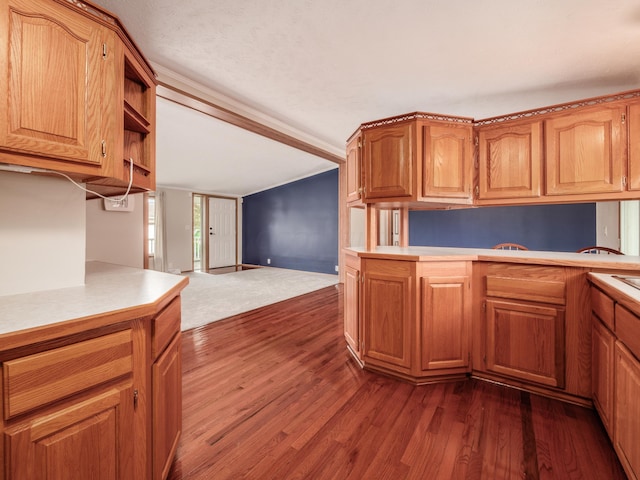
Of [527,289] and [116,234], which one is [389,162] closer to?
[527,289]

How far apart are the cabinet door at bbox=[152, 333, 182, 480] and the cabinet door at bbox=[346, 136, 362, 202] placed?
176cm

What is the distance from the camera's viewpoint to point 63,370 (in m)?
0.84

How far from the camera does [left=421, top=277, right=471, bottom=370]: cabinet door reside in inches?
82.1

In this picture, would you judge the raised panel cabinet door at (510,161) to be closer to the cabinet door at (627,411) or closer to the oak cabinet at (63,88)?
the cabinet door at (627,411)

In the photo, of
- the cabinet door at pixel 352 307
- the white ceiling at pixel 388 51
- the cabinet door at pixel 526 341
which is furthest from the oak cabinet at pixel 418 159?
the cabinet door at pixel 526 341

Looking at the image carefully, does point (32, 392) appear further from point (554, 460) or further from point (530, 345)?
point (530, 345)

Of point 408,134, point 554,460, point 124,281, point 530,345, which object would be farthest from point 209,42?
point 554,460

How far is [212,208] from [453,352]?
23.5 feet

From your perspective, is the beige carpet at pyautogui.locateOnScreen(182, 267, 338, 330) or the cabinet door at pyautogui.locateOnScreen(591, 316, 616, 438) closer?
the cabinet door at pyautogui.locateOnScreen(591, 316, 616, 438)

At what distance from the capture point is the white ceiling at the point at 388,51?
70.3 inches

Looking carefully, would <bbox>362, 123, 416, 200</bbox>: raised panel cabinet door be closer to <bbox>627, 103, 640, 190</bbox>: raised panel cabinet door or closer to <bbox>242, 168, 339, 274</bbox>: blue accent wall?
<bbox>627, 103, 640, 190</bbox>: raised panel cabinet door

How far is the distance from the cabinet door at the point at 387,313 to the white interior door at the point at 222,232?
6.42 metres

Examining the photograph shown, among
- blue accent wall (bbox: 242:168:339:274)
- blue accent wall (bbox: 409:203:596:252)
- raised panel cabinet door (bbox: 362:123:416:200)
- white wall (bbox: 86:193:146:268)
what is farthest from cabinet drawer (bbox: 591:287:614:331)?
blue accent wall (bbox: 242:168:339:274)

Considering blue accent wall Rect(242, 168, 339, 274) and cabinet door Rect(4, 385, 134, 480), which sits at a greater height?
blue accent wall Rect(242, 168, 339, 274)
